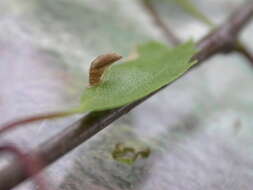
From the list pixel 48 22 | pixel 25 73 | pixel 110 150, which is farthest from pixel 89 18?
pixel 110 150

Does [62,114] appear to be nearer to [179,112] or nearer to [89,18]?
[179,112]

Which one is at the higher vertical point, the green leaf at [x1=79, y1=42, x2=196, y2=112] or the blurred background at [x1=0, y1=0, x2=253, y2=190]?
the green leaf at [x1=79, y1=42, x2=196, y2=112]

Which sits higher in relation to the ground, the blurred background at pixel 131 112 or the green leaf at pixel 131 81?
the green leaf at pixel 131 81

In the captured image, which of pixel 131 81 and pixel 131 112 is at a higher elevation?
pixel 131 81

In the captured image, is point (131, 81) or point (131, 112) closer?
point (131, 81)
